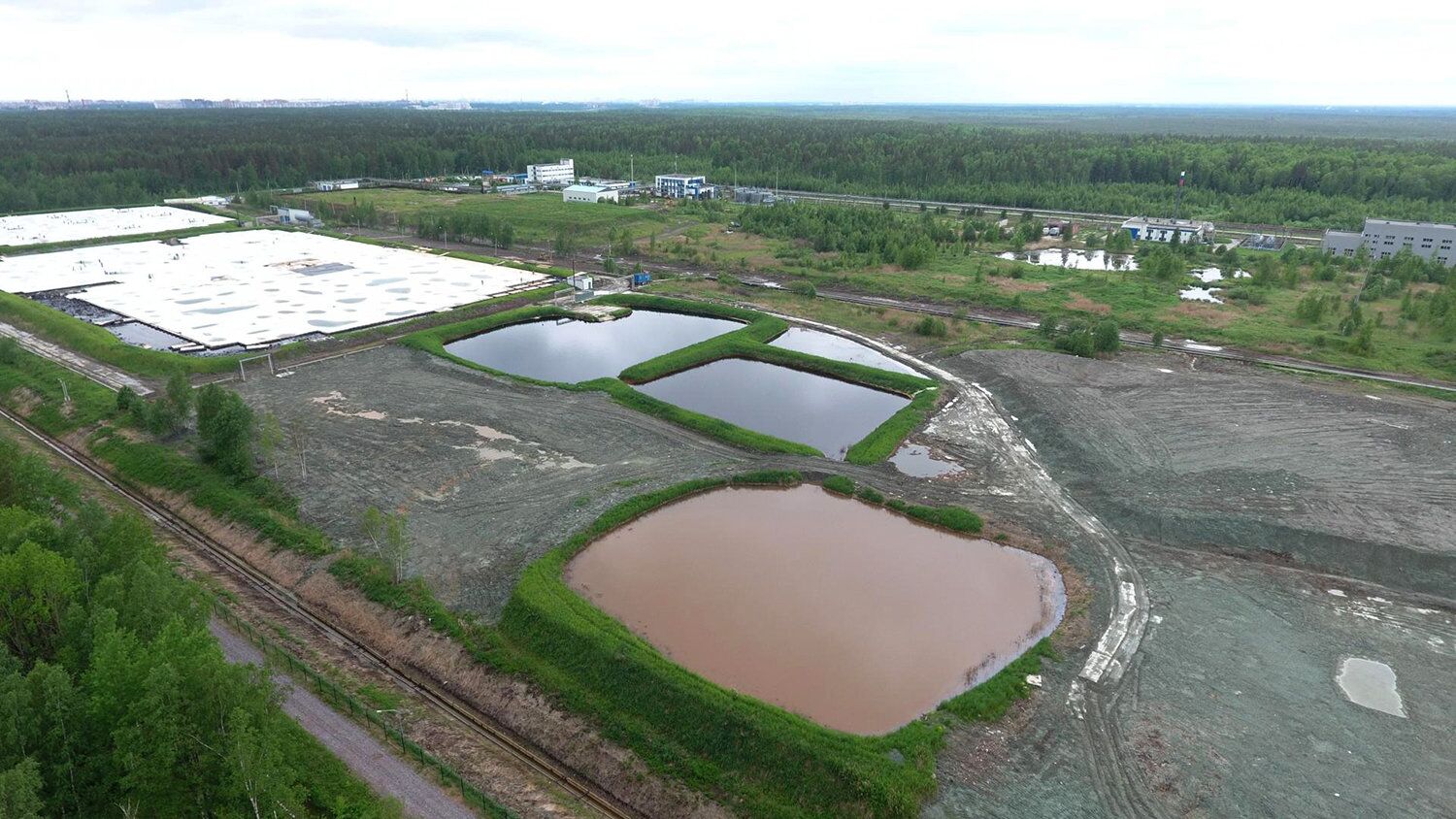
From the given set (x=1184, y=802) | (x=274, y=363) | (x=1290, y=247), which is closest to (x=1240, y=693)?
(x=1184, y=802)

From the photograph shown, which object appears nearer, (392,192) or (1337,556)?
(1337,556)

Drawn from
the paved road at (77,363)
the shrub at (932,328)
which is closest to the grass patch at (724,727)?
the shrub at (932,328)

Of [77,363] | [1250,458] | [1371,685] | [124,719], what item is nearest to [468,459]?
[124,719]

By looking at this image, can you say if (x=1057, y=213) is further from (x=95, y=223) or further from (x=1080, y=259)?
(x=95, y=223)

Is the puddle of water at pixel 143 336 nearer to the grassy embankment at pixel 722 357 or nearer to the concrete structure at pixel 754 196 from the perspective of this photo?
the grassy embankment at pixel 722 357

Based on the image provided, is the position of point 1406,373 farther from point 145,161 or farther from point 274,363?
point 145,161

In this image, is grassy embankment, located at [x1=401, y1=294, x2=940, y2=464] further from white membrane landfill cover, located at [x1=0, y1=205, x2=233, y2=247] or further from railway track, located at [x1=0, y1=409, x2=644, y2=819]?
white membrane landfill cover, located at [x1=0, y1=205, x2=233, y2=247]

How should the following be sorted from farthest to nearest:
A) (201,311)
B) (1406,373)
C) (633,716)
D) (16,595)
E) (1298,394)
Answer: (201,311) → (1406,373) → (1298,394) → (633,716) → (16,595)
